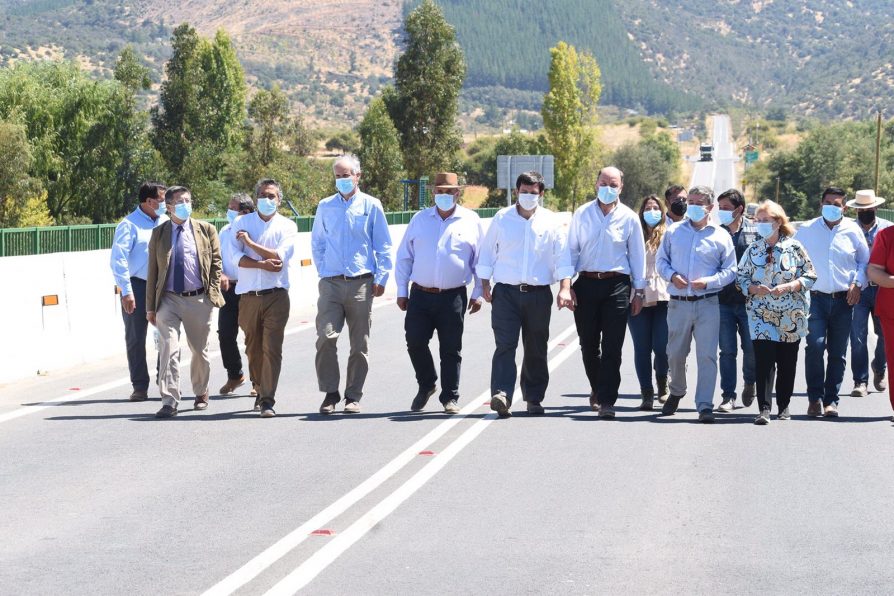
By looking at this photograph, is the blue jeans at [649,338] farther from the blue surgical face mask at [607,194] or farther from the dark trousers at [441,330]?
the dark trousers at [441,330]

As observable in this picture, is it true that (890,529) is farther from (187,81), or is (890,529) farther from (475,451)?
(187,81)

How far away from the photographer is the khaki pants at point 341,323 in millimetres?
12148

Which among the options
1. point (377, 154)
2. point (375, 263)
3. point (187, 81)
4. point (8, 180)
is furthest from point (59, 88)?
point (375, 263)

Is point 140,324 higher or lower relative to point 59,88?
lower

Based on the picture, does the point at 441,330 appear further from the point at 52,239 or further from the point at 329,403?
the point at 52,239

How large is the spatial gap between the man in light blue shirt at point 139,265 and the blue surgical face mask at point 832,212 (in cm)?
601

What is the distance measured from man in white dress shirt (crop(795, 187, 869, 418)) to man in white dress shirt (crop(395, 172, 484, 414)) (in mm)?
2970

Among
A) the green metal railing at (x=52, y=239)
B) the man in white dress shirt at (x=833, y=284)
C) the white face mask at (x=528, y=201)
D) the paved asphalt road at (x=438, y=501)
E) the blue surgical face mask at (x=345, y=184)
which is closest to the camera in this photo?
the paved asphalt road at (x=438, y=501)

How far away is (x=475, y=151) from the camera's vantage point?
154 m

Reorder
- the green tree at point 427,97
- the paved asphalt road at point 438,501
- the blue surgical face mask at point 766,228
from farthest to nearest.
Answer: the green tree at point 427,97
the blue surgical face mask at point 766,228
the paved asphalt road at point 438,501

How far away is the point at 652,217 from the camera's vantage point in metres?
12.6

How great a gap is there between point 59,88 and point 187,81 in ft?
20.2

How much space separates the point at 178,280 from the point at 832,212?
5756 mm

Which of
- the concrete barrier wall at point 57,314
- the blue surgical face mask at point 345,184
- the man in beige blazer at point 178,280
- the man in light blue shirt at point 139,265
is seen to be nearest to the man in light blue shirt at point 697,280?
the blue surgical face mask at point 345,184
